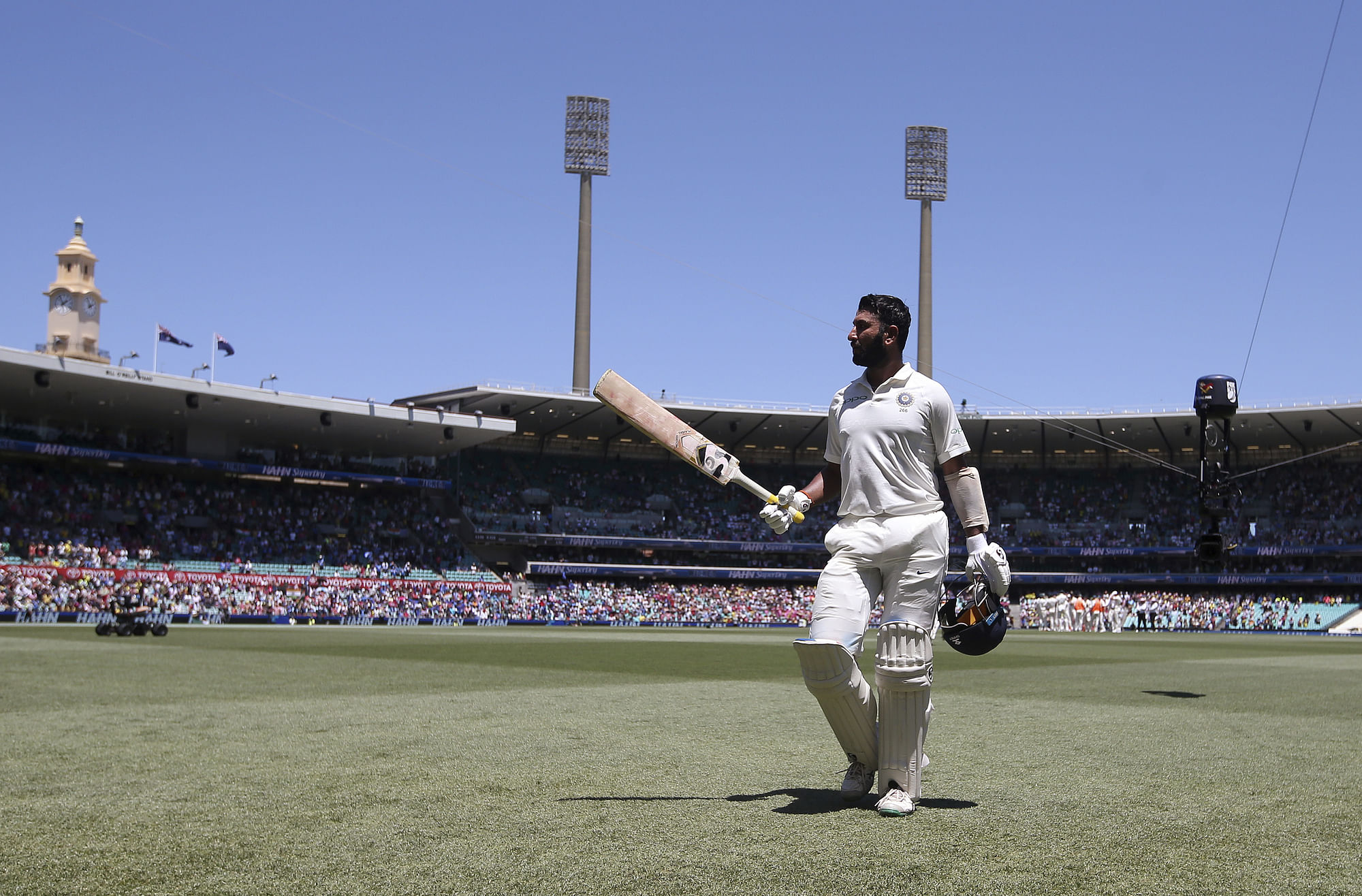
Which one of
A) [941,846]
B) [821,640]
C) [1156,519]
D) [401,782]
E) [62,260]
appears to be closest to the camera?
[941,846]

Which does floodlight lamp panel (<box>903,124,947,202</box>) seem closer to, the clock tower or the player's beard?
the clock tower

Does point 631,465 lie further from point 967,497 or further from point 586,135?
point 967,497

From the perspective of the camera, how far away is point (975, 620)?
6215 mm

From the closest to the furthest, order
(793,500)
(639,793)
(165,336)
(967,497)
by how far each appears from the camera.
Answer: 1. (639,793)
2. (967,497)
3. (793,500)
4. (165,336)

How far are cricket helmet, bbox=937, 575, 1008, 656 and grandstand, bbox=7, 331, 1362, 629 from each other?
4429cm

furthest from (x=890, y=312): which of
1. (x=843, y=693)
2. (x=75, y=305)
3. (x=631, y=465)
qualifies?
(x=75, y=305)

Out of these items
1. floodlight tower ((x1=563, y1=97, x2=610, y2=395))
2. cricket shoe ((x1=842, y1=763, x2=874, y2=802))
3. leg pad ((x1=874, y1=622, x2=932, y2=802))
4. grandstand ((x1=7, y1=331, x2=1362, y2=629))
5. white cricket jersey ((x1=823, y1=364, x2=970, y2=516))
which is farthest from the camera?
floodlight tower ((x1=563, y1=97, x2=610, y2=395))

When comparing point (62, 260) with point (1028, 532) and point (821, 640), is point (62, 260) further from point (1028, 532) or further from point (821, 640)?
point (821, 640)

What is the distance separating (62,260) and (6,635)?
205ft

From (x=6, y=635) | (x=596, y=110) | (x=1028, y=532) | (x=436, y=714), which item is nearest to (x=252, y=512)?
(x=6, y=635)

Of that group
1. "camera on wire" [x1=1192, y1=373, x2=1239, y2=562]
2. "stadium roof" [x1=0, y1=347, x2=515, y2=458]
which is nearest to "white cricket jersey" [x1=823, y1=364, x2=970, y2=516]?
"camera on wire" [x1=1192, y1=373, x2=1239, y2=562]

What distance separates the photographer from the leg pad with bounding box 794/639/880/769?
→ 5.79 meters

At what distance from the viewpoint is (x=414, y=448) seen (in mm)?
67625

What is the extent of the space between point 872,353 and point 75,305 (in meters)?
86.6
